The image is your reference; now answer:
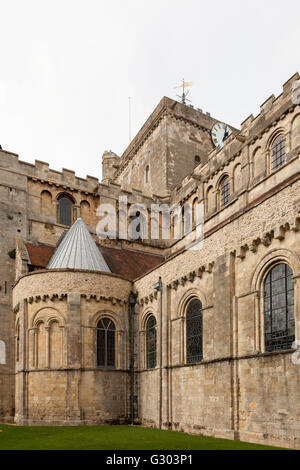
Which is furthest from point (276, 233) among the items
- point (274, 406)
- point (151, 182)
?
point (151, 182)

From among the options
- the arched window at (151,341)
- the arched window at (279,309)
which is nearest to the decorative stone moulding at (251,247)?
the arched window at (279,309)

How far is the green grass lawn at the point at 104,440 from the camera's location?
1570 cm

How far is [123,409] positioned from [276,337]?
1251cm

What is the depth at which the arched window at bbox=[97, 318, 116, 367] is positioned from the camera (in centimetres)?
2631

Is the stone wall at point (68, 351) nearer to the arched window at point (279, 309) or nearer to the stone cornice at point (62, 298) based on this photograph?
the stone cornice at point (62, 298)

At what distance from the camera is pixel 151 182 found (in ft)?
147

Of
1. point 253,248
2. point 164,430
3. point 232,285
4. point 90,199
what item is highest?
point 90,199

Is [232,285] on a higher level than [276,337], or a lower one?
higher

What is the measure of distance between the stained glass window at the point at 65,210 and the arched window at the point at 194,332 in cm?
1667

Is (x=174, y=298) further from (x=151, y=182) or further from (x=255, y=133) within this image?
(x=151, y=182)

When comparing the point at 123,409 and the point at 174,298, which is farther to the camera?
the point at 123,409

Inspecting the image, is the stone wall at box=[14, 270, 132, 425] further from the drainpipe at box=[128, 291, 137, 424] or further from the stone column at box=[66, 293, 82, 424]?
the drainpipe at box=[128, 291, 137, 424]

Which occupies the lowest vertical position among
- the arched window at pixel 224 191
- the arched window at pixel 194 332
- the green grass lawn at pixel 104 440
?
the green grass lawn at pixel 104 440
